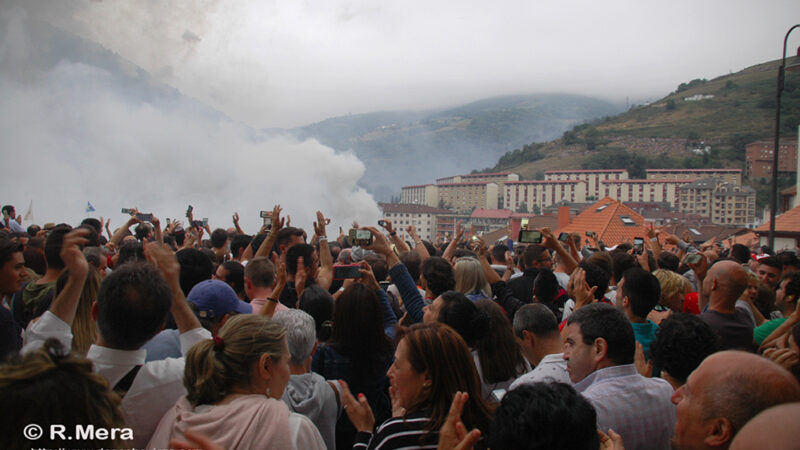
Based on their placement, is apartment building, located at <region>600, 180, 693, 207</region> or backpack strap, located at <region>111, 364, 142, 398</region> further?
apartment building, located at <region>600, 180, 693, 207</region>

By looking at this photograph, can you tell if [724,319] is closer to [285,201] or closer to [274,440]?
[274,440]

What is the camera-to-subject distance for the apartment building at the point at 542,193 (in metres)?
131

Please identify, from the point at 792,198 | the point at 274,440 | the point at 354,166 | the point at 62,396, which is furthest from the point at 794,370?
the point at 354,166

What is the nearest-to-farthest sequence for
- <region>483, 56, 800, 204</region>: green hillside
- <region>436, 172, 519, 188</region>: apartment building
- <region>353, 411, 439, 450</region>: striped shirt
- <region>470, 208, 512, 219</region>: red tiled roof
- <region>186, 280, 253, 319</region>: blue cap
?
<region>353, 411, 439, 450</region>: striped shirt → <region>186, 280, 253, 319</region>: blue cap → <region>470, 208, 512, 219</region>: red tiled roof → <region>483, 56, 800, 204</region>: green hillside → <region>436, 172, 519, 188</region>: apartment building

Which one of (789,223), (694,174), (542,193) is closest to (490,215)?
(542,193)

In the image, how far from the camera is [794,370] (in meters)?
3.21

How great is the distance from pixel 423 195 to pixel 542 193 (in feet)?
135

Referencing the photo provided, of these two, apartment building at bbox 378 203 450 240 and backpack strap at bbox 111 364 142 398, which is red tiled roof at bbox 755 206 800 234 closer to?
backpack strap at bbox 111 364 142 398

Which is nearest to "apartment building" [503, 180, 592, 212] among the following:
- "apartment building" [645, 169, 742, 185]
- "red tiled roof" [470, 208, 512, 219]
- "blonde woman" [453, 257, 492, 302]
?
"apartment building" [645, 169, 742, 185]

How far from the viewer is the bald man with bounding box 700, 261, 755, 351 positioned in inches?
180

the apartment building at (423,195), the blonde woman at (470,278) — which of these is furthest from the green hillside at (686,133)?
the blonde woman at (470,278)

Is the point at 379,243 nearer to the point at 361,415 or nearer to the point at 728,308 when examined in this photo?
the point at 361,415

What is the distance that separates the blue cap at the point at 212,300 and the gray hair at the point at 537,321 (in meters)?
2.11

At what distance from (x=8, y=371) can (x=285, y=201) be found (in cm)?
4064
